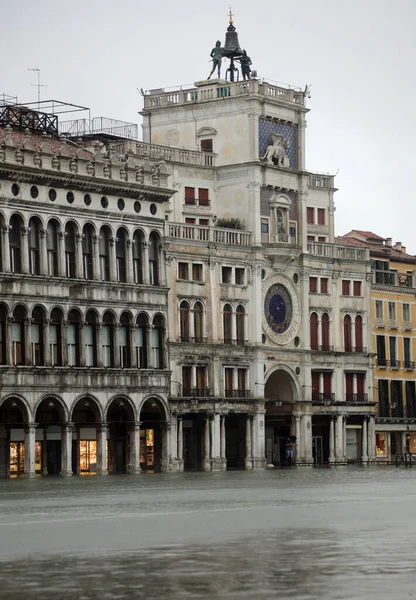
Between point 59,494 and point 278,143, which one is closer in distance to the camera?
point 59,494

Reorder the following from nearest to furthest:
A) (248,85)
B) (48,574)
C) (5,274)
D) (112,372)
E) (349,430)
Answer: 1. (48,574)
2. (5,274)
3. (112,372)
4. (248,85)
5. (349,430)

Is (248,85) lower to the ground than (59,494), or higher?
higher

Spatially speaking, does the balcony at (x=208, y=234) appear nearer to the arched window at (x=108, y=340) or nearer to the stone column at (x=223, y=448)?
the arched window at (x=108, y=340)

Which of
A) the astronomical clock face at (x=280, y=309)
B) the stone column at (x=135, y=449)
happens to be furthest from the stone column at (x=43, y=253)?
the astronomical clock face at (x=280, y=309)

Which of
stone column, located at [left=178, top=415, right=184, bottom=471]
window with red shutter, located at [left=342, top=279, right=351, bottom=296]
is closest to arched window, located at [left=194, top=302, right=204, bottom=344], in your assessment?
stone column, located at [left=178, top=415, right=184, bottom=471]

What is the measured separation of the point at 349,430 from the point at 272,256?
14104 millimetres

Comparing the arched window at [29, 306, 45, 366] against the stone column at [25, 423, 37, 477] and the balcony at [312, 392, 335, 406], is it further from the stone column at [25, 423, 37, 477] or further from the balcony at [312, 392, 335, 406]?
the balcony at [312, 392, 335, 406]

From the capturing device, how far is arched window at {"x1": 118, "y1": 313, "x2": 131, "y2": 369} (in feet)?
292

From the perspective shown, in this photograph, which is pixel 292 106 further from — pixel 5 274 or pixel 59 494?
pixel 59 494

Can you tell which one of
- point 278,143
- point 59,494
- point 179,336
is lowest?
point 59,494

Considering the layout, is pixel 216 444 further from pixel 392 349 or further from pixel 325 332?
pixel 392 349

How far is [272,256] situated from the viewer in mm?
101312

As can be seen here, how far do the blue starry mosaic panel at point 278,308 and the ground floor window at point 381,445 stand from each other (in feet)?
47.1

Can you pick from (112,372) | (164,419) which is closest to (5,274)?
(112,372)
